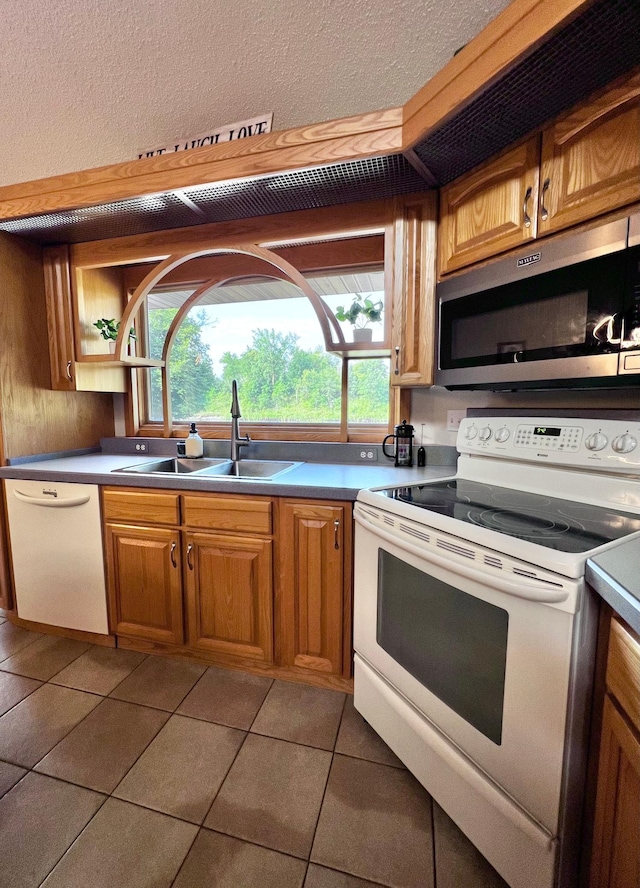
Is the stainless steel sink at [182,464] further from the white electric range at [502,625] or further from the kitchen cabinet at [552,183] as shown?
the kitchen cabinet at [552,183]

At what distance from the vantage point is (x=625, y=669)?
695 mm

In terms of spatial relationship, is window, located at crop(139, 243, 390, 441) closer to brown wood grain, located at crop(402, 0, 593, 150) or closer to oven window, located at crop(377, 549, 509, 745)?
brown wood grain, located at crop(402, 0, 593, 150)

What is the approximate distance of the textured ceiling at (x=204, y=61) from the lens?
122 cm

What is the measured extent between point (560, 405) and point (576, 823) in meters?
1.33

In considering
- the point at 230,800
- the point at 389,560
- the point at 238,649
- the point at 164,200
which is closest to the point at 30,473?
the point at 238,649

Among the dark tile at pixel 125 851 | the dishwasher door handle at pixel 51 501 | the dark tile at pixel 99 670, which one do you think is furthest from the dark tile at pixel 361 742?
the dishwasher door handle at pixel 51 501

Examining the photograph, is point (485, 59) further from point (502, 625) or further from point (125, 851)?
point (125, 851)

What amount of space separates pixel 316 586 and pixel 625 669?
105 cm

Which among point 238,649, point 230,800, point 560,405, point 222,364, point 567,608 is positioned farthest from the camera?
point 222,364

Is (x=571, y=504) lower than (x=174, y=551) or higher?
higher

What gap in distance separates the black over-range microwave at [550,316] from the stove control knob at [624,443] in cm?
18

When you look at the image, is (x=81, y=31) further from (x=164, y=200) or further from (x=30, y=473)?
(x=30, y=473)

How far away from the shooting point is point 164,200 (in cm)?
173

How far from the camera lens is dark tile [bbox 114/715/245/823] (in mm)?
1161
